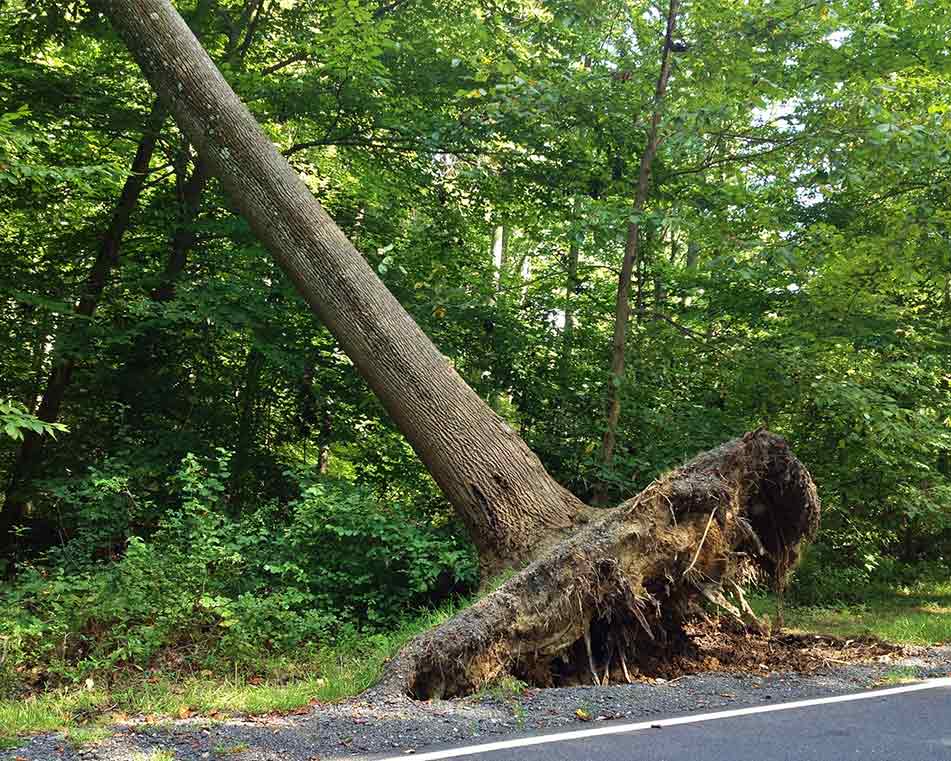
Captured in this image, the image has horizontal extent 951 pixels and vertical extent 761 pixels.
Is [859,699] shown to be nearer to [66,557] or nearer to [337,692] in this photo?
[337,692]

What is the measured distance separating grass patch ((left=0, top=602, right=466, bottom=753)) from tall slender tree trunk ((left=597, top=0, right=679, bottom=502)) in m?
4.99

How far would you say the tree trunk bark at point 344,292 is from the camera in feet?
27.0

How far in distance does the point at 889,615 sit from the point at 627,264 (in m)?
6.13

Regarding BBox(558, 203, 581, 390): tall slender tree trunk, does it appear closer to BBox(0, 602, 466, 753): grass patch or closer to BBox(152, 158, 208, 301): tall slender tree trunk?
BBox(152, 158, 208, 301): tall slender tree trunk

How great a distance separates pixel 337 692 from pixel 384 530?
3.28 meters

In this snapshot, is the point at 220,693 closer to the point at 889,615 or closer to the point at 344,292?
the point at 344,292

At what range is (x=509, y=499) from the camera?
26.5 ft

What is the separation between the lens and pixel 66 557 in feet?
28.2

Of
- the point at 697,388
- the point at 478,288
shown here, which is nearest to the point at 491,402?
the point at 478,288

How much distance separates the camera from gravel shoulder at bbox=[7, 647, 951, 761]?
13.9 feet

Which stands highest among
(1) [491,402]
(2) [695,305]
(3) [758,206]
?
(3) [758,206]

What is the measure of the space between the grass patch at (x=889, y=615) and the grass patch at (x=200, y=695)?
5205 millimetres

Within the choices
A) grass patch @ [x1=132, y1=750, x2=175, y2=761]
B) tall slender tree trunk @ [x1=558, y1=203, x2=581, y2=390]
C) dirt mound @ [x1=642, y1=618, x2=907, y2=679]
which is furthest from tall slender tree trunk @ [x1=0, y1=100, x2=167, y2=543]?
dirt mound @ [x1=642, y1=618, x2=907, y2=679]

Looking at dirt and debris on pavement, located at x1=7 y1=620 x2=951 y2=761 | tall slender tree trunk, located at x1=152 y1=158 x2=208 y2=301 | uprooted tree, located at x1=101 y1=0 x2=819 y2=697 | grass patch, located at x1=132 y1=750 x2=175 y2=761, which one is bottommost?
dirt and debris on pavement, located at x1=7 y1=620 x2=951 y2=761
